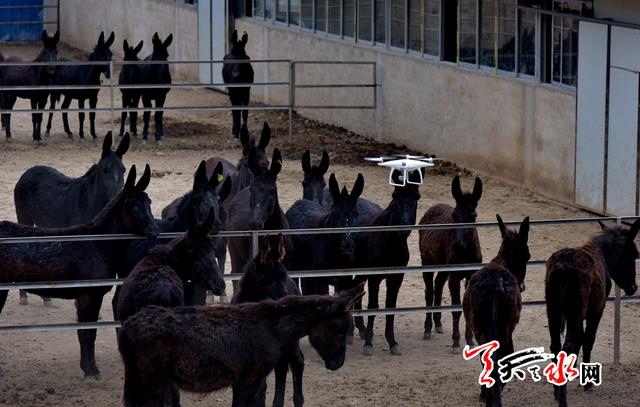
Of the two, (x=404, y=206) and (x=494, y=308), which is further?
(x=404, y=206)

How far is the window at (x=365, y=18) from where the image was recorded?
22.0 m

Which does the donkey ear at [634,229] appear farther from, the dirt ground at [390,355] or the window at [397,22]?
the window at [397,22]

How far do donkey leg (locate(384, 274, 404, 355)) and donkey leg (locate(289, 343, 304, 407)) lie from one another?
183 centimetres

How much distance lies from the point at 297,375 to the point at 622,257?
2.70 m

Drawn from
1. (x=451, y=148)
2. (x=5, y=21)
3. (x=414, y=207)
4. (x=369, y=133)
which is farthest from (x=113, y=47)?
(x=414, y=207)

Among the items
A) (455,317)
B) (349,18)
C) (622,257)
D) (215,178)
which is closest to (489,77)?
(349,18)

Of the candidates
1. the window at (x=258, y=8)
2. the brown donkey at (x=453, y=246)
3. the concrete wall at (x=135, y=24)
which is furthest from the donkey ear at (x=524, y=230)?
the concrete wall at (x=135, y=24)

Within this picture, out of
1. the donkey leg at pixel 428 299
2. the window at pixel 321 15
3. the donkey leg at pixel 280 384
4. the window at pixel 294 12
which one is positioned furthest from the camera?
the window at pixel 294 12

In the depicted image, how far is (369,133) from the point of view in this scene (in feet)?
72.1

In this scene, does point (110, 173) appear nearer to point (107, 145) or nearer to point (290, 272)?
point (107, 145)

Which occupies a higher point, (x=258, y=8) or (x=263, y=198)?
(x=258, y=8)

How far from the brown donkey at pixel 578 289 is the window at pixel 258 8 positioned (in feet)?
53.6

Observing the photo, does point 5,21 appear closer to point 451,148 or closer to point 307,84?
point 307,84

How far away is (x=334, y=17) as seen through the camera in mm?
→ 23109
